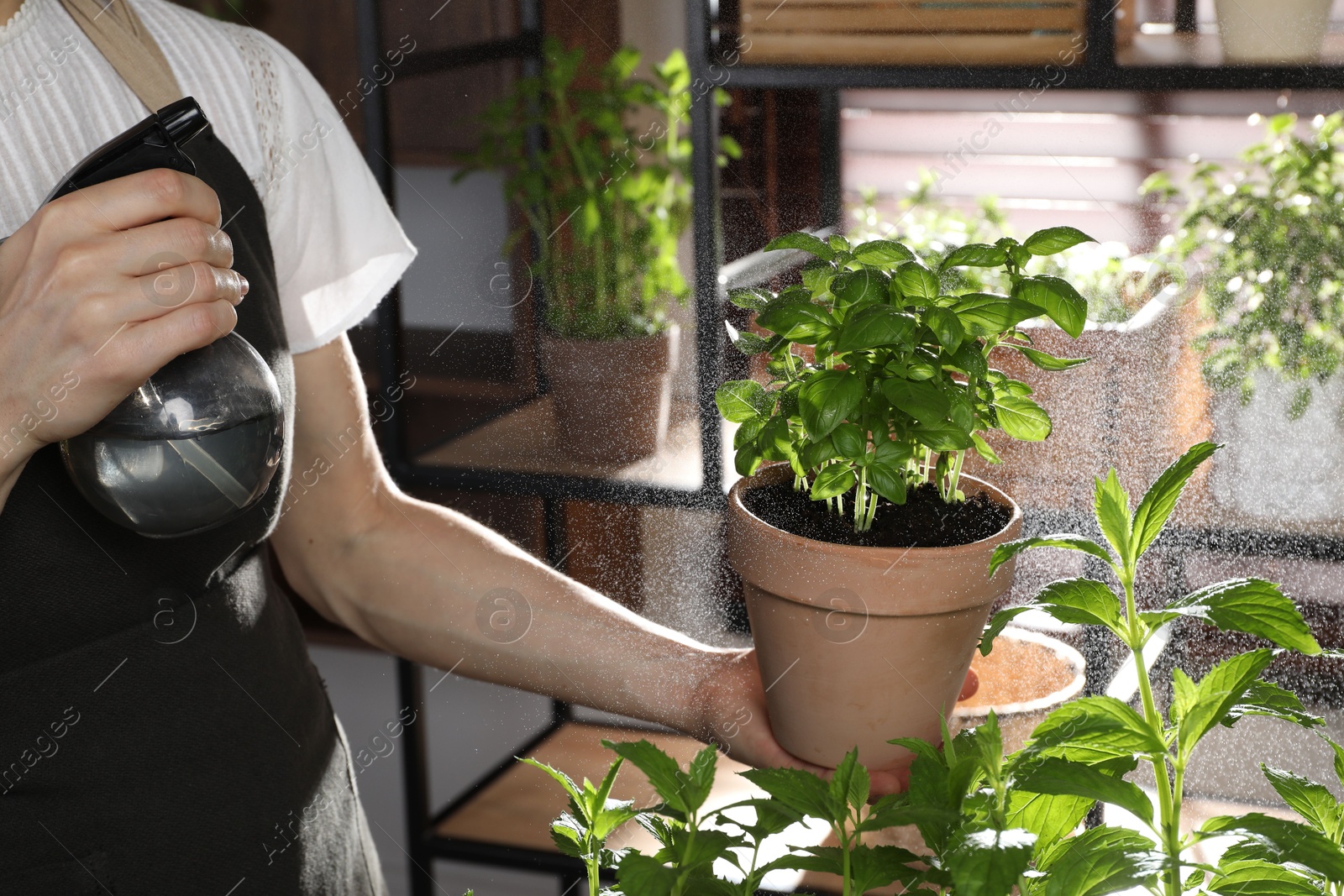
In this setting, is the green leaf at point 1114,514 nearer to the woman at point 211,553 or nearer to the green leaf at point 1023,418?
the green leaf at point 1023,418

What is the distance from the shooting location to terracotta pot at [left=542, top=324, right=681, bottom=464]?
3.31 ft

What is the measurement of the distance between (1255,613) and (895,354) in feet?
0.61

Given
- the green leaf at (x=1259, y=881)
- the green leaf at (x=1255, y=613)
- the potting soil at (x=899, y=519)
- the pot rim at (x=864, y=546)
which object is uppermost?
the green leaf at (x=1255, y=613)

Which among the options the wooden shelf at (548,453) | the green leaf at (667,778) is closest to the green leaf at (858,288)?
the green leaf at (667,778)

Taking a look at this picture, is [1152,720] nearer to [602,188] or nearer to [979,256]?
[979,256]

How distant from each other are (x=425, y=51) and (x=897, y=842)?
90 centimetres

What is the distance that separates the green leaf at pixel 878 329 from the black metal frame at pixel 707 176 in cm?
42

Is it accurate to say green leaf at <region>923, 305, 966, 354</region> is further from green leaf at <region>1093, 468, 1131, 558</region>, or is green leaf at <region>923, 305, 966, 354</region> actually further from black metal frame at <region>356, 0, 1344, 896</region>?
black metal frame at <region>356, 0, 1344, 896</region>

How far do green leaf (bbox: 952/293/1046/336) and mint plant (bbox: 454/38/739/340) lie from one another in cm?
50

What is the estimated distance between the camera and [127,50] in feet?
2.52

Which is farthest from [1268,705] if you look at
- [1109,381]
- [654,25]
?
[654,25]

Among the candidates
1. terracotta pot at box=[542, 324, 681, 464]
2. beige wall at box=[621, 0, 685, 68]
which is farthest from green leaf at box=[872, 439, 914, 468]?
beige wall at box=[621, 0, 685, 68]

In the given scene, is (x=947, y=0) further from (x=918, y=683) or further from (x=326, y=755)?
(x=326, y=755)

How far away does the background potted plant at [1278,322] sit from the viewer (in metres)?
0.83
